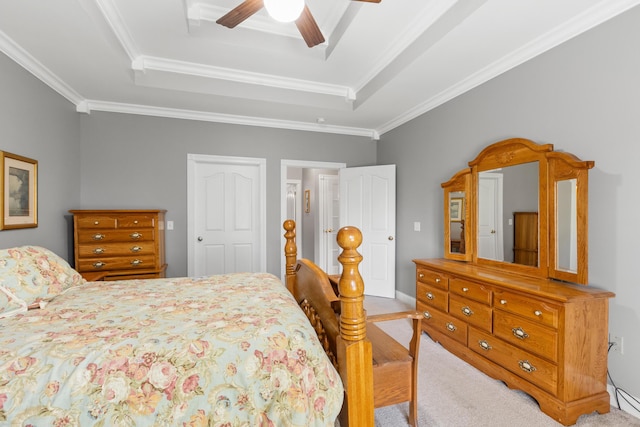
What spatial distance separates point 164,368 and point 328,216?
460 centimetres

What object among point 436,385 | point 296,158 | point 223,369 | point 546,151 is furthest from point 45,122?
point 546,151

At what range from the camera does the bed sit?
1.05 meters

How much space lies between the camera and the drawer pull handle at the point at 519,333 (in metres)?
2.03

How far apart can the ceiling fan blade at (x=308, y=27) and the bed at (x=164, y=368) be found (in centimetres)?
174

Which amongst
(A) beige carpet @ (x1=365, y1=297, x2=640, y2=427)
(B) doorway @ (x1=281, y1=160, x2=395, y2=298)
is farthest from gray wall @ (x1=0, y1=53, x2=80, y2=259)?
(A) beige carpet @ (x1=365, y1=297, x2=640, y2=427)

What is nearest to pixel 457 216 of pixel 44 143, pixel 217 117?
pixel 217 117

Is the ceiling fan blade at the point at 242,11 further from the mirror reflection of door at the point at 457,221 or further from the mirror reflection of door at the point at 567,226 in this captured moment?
the mirror reflection of door at the point at 457,221

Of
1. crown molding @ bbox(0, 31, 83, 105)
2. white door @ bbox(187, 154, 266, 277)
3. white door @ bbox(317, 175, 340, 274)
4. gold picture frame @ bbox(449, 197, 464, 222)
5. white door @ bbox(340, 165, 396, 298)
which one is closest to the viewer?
crown molding @ bbox(0, 31, 83, 105)

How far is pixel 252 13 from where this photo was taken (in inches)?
74.2

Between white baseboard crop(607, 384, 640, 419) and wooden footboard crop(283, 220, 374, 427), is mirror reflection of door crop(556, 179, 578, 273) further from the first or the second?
wooden footboard crop(283, 220, 374, 427)

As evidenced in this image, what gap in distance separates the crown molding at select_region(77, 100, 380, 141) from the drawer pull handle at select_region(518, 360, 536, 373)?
355cm

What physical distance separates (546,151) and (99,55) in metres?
3.68

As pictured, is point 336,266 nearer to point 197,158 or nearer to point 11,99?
point 197,158

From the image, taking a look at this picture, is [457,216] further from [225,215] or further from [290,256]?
[225,215]
